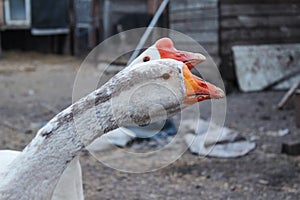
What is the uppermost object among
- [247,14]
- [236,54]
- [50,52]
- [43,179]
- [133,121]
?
[133,121]

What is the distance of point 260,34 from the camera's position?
8.01 metres

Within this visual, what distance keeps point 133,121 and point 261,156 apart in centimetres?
299

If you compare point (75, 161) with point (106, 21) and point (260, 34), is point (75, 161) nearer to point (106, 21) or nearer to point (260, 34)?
point (260, 34)

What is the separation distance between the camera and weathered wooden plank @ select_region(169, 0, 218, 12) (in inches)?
310

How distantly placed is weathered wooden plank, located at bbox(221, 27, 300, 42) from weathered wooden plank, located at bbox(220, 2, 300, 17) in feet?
0.80

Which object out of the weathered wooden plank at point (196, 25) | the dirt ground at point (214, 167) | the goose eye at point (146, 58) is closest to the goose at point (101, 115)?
the goose eye at point (146, 58)

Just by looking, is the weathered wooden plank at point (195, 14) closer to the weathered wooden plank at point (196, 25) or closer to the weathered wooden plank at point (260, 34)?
the weathered wooden plank at point (196, 25)

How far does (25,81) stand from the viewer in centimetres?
927

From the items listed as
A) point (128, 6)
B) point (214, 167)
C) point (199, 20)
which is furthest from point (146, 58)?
point (128, 6)

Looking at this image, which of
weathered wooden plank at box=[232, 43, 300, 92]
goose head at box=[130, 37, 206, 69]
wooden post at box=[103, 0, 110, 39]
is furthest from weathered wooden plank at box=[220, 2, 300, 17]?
goose head at box=[130, 37, 206, 69]

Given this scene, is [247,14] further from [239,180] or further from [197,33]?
[239,180]

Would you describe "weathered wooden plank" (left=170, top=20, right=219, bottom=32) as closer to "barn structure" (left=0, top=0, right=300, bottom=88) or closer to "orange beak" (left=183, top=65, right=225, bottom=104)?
"barn structure" (left=0, top=0, right=300, bottom=88)

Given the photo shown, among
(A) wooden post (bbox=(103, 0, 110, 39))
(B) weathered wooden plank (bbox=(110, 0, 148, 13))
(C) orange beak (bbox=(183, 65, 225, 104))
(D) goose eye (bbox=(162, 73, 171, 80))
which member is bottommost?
(A) wooden post (bbox=(103, 0, 110, 39))

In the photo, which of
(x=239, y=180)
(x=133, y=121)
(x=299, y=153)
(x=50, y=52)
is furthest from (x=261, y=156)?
(x=50, y=52)
